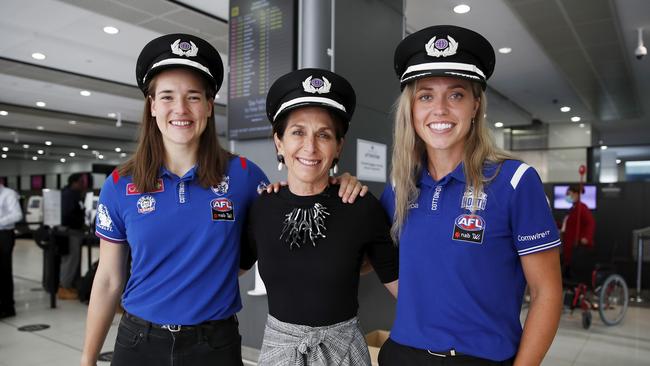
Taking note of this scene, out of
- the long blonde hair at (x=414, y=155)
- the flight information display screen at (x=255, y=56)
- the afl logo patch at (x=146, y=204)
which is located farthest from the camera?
the flight information display screen at (x=255, y=56)

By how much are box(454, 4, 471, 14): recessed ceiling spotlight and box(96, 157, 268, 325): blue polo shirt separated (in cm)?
472

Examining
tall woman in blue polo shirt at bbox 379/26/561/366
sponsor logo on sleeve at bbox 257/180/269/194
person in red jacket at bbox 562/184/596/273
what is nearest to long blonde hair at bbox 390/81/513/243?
tall woman in blue polo shirt at bbox 379/26/561/366

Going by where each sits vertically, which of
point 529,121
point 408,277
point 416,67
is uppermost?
point 529,121

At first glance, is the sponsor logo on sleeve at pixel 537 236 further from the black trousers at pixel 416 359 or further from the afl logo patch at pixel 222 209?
the afl logo patch at pixel 222 209

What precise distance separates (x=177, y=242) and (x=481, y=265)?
875 millimetres

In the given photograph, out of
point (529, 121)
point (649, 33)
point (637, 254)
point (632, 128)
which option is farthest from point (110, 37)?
point (632, 128)

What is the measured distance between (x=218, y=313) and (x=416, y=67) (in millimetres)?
920

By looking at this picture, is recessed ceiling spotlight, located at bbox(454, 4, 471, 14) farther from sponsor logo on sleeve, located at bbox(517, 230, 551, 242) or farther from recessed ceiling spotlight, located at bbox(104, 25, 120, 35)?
sponsor logo on sleeve, located at bbox(517, 230, 551, 242)

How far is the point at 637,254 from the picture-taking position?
23.5 ft

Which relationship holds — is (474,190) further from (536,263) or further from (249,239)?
(249,239)

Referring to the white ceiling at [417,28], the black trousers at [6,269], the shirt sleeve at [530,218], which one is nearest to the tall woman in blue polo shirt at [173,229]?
the shirt sleeve at [530,218]

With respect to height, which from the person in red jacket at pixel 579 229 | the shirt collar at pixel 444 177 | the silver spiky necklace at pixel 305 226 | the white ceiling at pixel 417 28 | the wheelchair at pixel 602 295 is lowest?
the wheelchair at pixel 602 295

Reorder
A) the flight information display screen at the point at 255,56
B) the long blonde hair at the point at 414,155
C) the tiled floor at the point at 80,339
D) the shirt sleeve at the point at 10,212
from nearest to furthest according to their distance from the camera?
the long blonde hair at the point at 414,155
the flight information display screen at the point at 255,56
the tiled floor at the point at 80,339
the shirt sleeve at the point at 10,212

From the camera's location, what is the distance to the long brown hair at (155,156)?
5.14ft
